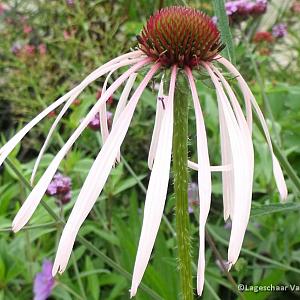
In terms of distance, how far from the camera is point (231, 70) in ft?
1.92

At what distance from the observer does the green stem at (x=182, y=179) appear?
57cm

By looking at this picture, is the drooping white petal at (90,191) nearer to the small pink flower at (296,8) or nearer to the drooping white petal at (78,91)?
the drooping white petal at (78,91)

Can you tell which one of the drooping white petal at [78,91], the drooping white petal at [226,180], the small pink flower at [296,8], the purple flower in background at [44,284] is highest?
the drooping white petal at [78,91]

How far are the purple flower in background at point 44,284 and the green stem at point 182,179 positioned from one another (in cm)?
40

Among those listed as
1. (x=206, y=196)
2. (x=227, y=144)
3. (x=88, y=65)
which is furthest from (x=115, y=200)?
(x=206, y=196)

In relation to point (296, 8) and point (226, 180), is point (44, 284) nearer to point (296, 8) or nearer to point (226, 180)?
point (226, 180)

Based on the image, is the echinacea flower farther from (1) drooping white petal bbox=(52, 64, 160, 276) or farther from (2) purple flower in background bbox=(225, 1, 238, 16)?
(2) purple flower in background bbox=(225, 1, 238, 16)

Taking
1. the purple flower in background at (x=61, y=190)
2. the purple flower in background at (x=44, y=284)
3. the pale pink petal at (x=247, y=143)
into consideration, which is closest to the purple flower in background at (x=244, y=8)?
the purple flower in background at (x=61, y=190)

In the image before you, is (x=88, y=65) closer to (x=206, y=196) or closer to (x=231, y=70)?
(x=231, y=70)

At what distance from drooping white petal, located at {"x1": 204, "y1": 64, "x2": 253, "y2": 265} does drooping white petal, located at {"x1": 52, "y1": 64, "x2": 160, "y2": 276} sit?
0.27 feet

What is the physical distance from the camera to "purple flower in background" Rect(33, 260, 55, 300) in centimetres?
95

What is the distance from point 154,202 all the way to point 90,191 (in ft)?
0.18

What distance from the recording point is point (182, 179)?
58 cm

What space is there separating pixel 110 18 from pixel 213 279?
1.02 m
